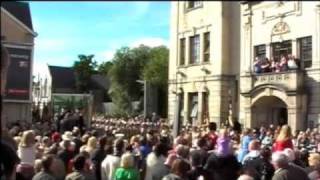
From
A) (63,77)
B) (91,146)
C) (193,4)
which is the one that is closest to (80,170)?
(91,146)

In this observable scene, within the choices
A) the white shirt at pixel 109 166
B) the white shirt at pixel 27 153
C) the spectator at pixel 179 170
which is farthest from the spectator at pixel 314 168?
the white shirt at pixel 27 153

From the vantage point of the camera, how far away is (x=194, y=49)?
40.1 meters

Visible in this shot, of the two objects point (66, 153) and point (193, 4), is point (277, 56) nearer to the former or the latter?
point (193, 4)

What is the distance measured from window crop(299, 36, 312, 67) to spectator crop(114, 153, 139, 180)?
23.0m

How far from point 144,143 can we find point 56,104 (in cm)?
1534

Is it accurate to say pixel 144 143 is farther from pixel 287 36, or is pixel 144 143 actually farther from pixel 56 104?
pixel 287 36

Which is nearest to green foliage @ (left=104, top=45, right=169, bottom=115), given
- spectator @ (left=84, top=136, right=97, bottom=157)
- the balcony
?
the balcony

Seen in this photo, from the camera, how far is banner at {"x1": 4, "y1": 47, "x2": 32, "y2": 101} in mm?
25891

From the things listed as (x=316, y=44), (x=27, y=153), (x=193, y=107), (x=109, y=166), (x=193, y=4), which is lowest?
(x=109, y=166)

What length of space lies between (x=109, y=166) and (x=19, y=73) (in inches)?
691

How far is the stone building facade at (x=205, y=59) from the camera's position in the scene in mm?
36844

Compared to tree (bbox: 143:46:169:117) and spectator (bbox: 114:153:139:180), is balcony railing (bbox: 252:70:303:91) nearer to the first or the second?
spectator (bbox: 114:153:139:180)

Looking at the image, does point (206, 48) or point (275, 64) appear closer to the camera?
point (275, 64)

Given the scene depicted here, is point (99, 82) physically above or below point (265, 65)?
above
